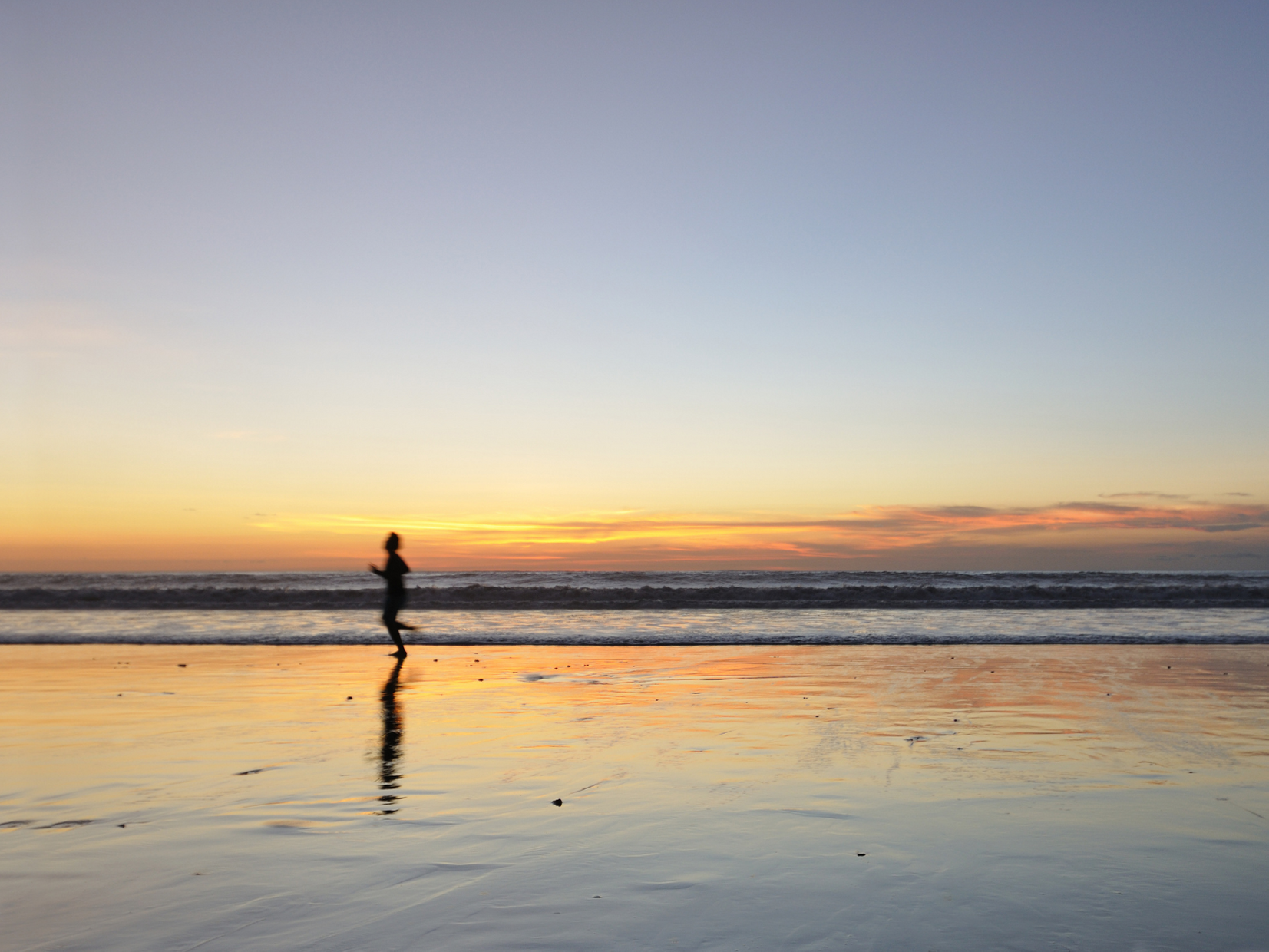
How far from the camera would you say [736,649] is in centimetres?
1647

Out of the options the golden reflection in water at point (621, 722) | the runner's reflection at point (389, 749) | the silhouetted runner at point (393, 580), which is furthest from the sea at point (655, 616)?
the runner's reflection at point (389, 749)

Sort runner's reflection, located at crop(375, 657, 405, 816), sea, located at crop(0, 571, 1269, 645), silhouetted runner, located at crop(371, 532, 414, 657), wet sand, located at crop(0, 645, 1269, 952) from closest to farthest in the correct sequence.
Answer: wet sand, located at crop(0, 645, 1269, 952) → runner's reflection, located at crop(375, 657, 405, 816) → silhouetted runner, located at crop(371, 532, 414, 657) → sea, located at crop(0, 571, 1269, 645)

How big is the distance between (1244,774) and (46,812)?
9.06 meters

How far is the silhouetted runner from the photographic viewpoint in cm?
1551

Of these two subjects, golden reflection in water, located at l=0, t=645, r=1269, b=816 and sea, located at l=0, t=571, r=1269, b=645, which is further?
sea, located at l=0, t=571, r=1269, b=645

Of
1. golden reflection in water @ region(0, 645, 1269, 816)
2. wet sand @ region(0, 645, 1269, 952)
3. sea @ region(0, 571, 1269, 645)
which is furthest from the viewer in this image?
sea @ region(0, 571, 1269, 645)

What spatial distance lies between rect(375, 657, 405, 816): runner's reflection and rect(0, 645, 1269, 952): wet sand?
0.19 ft

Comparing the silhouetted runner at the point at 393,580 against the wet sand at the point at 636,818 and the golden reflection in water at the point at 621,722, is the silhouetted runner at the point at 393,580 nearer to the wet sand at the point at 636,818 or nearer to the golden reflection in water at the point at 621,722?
the golden reflection in water at the point at 621,722

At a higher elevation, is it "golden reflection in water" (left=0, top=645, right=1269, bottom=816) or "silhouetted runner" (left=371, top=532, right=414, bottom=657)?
"silhouetted runner" (left=371, top=532, right=414, bottom=657)

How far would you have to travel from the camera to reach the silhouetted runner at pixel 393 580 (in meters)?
15.5

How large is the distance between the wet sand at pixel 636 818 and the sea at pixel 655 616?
7.68 m

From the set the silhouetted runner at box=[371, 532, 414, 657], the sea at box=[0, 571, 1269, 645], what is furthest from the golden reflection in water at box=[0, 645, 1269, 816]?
the sea at box=[0, 571, 1269, 645]

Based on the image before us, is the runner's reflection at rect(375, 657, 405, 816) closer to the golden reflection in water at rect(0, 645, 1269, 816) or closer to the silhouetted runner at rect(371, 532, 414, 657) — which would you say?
the golden reflection in water at rect(0, 645, 1269, 816)

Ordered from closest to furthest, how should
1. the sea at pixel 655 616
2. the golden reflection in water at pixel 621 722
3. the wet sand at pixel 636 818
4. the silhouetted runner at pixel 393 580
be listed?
1. the wet sand at pixel 636 818
2. the golden reflection in water at pixel 621 722
3. the silhouetted runner at pixel 393 580
4. the sea at pixel 655 616
